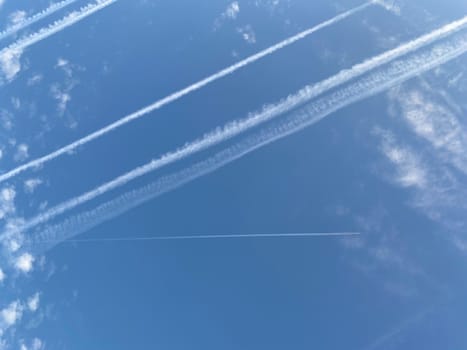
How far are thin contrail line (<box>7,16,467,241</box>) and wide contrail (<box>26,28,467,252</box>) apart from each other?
7 cm

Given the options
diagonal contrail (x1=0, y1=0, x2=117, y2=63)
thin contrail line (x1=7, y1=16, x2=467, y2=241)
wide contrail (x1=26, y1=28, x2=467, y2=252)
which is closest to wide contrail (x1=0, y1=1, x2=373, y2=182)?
thin contrail line (x1=7, y1=16, x2=467, y2=241)

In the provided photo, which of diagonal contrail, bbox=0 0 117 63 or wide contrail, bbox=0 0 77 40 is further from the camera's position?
wide contrail, bbox=0 0 77 40

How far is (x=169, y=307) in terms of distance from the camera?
2222 centimetres

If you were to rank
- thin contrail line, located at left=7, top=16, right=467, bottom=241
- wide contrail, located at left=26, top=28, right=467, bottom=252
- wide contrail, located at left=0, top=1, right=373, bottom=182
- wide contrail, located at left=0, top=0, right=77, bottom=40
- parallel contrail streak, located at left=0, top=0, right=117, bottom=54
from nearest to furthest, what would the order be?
wide contrail, located at left=26, top=28, right=467, bottom=252 < thin contrail line, located at left=7, top=16, right=467, bottom=241 < wide contrail, located at left=0, top=1, right=373, bottom=182 < parallel contrail streak, located at left=0, top=0, right=117, bottom=54 < wide contrail, located at left=0, top=0, right=77, bottom=40

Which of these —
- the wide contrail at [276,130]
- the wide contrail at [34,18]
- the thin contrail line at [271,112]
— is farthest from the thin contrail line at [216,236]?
the wide contrail at [34,18]

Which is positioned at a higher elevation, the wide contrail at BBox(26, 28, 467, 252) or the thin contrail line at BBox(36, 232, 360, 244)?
the wide contrail at BBox(26, 28, 467, 252)

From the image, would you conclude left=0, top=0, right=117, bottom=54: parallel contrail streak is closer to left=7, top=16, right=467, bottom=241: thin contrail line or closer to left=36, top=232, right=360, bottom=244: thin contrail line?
left=7, top=16, right=467, bottom=241: thin contrail line

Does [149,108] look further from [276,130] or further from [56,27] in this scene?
[56,27]

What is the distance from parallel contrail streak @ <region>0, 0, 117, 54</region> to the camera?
2539 cm

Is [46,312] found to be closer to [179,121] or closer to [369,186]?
[179,121]

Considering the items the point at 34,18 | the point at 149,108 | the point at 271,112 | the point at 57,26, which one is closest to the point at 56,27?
the point at 57,26

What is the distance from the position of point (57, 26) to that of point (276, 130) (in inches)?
502

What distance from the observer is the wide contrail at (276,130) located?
22.8m

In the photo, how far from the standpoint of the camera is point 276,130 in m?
22.9
